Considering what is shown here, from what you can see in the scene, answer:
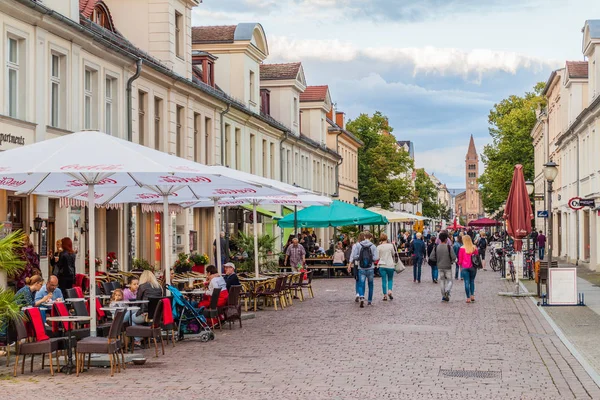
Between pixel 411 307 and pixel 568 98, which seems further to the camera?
pixel 568 98

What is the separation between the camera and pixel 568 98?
164 ft

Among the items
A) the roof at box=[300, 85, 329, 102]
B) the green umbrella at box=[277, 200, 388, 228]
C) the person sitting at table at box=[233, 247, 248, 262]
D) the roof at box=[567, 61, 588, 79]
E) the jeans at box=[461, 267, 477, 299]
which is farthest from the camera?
the roof at box=[300, 85, 329, 102]

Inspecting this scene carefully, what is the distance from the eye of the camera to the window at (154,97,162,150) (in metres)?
30.4

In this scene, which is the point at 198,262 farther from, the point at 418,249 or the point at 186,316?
the point at 186,316

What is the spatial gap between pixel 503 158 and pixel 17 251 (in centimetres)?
6299

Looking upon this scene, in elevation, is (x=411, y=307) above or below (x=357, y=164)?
below

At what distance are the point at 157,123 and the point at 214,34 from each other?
12.8 metres

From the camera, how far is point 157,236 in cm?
3047

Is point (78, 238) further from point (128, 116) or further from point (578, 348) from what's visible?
point (578, 348)

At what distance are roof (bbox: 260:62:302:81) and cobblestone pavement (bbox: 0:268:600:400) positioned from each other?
31834 mm

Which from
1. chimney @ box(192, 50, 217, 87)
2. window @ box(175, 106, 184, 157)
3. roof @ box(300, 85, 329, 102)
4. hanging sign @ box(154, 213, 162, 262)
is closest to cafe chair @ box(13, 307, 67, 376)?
hanging sign @ box(154, 213, 162, 262)

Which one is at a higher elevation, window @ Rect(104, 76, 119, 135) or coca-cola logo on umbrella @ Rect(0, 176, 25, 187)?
window @ Rect(104, 76, 119, 135)

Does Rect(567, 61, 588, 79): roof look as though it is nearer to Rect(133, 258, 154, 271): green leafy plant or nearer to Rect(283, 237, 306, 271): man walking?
Rect(283, 237, 306, 271): man walking

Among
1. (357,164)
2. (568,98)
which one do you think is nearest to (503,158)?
(357,164)
